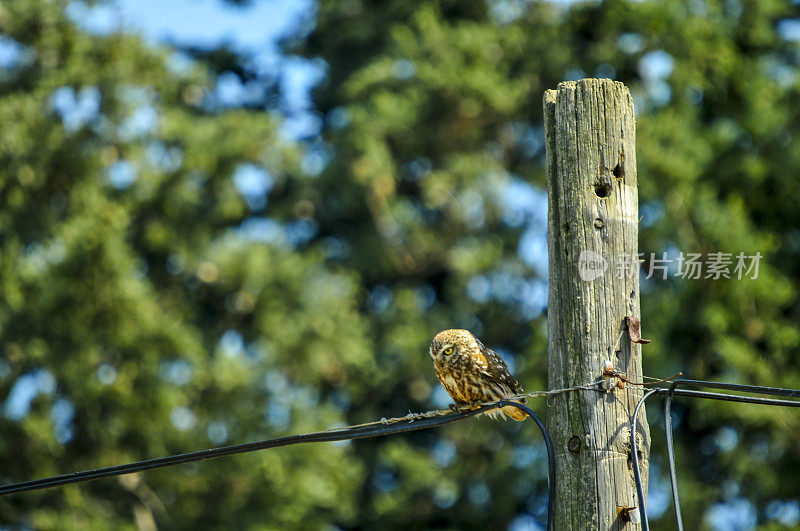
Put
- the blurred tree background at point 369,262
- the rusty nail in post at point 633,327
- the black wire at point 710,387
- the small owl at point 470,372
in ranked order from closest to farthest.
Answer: the black wire at point 710,387
the rusty nail in post at point 633,327
the small owl at point 470,372
the blurred tree background at point 369,262

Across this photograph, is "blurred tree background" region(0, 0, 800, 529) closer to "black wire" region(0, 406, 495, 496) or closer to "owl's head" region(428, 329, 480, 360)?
"owl's head" region(428, 329, 480, 360)

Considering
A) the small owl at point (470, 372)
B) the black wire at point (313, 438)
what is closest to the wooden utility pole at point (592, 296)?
the black wire at point (313, 438)

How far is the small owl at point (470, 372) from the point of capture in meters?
4.72

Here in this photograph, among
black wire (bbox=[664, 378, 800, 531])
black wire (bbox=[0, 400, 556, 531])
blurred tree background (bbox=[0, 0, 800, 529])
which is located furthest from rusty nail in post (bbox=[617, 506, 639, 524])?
blurred tree background (bbox=[0, 0, 800, 529])

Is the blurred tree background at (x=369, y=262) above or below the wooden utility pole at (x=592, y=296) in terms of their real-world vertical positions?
above

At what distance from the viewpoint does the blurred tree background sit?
9.68 metres

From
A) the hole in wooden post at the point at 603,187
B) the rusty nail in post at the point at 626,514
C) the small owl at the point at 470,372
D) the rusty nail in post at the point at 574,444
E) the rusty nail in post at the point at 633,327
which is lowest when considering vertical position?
the rusty nail in post at the point at 626,514

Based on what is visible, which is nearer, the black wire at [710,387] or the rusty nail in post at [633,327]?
the black wire at [710,387]

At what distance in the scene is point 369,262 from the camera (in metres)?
14.2

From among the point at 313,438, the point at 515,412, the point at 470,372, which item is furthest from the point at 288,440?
the point at 470,372

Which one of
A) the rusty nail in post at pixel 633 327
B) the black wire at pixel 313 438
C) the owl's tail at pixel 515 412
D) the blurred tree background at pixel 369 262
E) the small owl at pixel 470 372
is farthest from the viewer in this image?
the blurred tree background at pixel 369 262

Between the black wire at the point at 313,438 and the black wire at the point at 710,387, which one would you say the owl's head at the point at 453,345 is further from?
the black wire at the point at 710,387

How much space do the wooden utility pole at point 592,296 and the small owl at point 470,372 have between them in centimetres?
126

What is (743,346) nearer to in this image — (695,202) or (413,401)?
(695,202)
